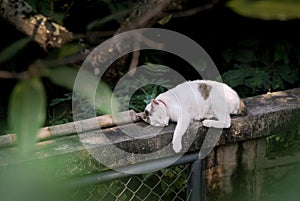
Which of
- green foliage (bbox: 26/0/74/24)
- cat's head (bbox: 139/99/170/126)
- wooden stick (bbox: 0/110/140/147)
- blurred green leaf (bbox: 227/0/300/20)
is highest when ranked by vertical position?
green foliage (bbox: 26/0/74/24)

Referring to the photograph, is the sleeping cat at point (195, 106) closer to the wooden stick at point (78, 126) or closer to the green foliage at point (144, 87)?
the wooden stick at point (78, 126)

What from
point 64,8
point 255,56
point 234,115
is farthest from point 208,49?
point 234,115

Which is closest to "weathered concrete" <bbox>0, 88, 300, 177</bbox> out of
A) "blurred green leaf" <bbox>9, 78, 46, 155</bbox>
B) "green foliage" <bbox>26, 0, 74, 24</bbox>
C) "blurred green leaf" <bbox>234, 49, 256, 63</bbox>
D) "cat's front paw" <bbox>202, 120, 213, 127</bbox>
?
"cat's front paw" <bbox>202, 120, 213, 127</bbox>

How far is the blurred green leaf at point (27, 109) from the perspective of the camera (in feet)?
1.63

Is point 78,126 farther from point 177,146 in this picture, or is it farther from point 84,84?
point 84,84

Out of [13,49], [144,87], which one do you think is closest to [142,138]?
[144,87]

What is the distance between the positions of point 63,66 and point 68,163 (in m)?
1.59

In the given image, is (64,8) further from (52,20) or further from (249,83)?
(249,83)

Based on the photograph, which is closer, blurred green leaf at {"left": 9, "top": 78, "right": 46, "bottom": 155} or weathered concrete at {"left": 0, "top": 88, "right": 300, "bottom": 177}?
blurred green leaf at {"left": 9, "top": 78, "right": 46, "bottom": 155}

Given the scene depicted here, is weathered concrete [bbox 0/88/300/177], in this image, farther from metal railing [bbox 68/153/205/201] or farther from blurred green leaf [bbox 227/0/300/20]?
blurred green leaf [bbox 227/0/300/20]

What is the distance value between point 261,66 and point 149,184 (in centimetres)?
143

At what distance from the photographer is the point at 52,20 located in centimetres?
295

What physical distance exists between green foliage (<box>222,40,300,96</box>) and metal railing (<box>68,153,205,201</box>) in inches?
42.6

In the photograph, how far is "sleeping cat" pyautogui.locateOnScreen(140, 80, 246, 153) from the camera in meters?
2.43
